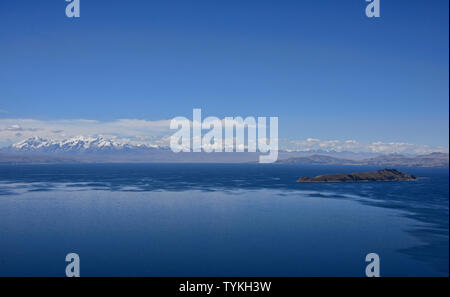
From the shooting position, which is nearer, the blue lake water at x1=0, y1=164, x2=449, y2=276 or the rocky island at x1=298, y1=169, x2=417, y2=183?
the blue lake water at x1=0, y1=164, x2=449, y2=276

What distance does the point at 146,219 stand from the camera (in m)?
55.6

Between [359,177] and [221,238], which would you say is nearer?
[221,238]

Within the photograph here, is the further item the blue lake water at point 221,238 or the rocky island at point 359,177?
the rocky island at point 359,177

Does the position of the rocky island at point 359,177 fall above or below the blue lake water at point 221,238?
below

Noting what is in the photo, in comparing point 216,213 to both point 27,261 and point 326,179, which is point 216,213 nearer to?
point 27,261

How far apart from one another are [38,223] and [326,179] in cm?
12425

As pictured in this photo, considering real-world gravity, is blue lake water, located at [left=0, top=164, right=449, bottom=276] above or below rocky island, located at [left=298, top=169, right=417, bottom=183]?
above

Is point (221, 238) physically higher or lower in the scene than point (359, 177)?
higher

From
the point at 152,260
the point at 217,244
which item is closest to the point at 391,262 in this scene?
the point at 217,244

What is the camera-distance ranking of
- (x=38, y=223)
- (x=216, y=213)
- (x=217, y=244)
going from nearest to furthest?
(x=217, y=244), (x=38, y=223), (x=216, y=213)
